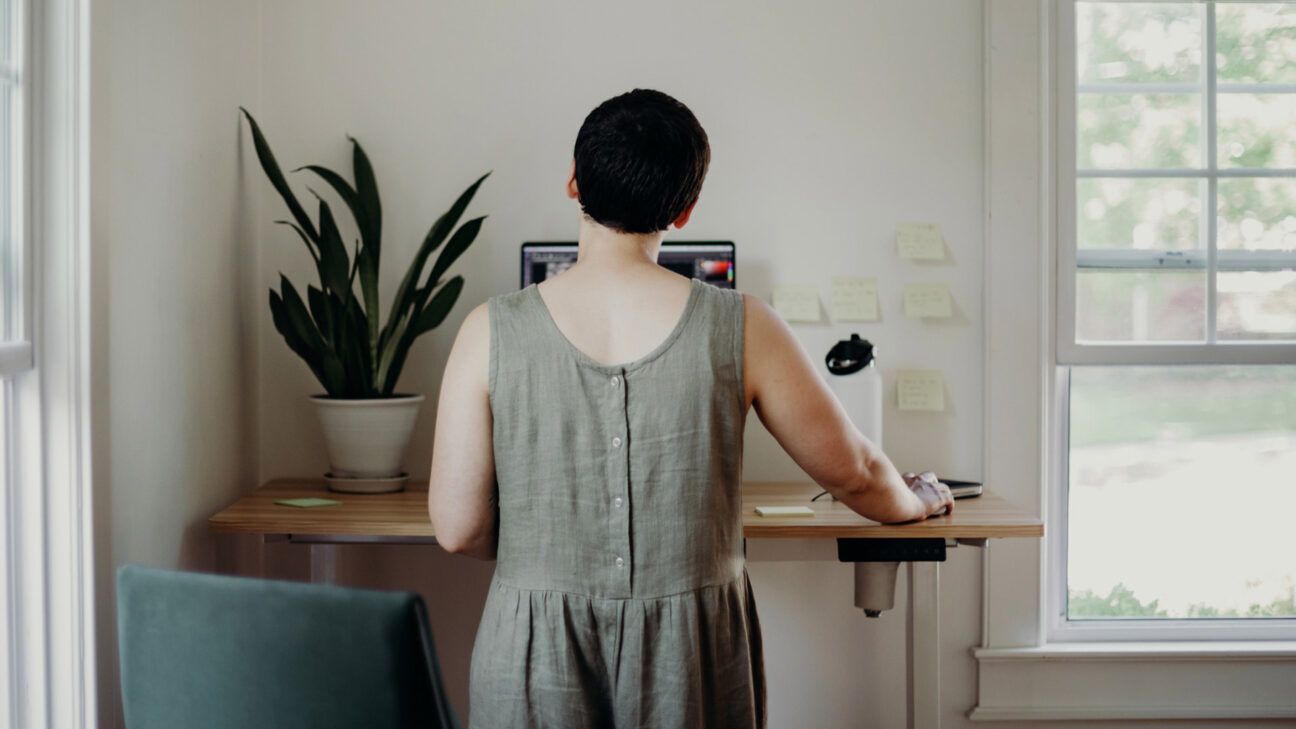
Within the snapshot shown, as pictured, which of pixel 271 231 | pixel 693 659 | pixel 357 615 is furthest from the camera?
pixel 271 231

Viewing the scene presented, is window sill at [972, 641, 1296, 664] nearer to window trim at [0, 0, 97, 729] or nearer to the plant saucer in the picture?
the plant saucer

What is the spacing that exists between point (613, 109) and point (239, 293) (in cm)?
154

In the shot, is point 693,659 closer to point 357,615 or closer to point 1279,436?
point 357,615

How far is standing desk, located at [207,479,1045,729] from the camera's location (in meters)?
2.24

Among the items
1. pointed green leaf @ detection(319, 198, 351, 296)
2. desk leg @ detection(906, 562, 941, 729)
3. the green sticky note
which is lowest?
desk leg @ detection(906, 562, 941, 729)

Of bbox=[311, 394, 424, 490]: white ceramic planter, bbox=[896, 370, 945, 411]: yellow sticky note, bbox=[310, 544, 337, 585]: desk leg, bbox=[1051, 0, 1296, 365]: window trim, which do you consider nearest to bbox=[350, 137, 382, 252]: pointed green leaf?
bbox=[311, 394, 424, 490]: white ceramic planter

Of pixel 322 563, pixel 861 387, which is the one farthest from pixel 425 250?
pixel 861 387

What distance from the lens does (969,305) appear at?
2904 mm

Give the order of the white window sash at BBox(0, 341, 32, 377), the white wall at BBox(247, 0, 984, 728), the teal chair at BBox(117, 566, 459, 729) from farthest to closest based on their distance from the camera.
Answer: the white wall at BBox(247, 0, 984, 728)
the white window sash at BBox(0, 341, 32, 377)
the teal chair at BBox(117, 566, 459, 729)

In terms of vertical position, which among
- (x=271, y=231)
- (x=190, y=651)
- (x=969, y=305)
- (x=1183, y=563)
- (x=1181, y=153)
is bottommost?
(x=1183, y=563)

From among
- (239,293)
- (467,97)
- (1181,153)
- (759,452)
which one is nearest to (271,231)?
(239,293)

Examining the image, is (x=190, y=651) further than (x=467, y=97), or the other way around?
(x=467, y=97)

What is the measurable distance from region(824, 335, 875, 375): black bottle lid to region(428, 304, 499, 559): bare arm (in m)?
1.18

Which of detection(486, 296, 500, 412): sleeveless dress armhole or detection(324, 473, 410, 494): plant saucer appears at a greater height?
detection(486, 296, 500, 412): sleeveless dress armhole
